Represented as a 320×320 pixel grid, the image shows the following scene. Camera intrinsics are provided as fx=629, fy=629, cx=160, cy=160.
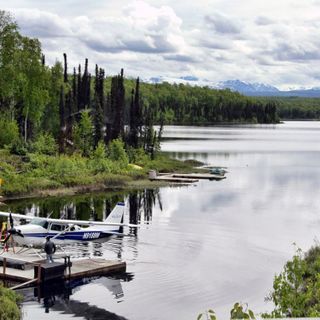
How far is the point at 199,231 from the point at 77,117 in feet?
157

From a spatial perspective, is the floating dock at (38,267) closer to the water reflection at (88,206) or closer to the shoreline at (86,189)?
the water reflection at (88,206)

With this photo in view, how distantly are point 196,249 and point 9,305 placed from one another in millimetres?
14607

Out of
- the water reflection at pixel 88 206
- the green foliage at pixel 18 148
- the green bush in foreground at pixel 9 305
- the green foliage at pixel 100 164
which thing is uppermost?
the green foliage at pixel 18 148

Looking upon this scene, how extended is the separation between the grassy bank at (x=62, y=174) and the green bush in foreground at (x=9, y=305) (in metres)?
28.4

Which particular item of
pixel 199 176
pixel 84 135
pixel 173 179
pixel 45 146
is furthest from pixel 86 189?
pixel 84 135

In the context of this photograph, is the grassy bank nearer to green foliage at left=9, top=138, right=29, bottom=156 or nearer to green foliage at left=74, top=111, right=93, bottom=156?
green foliage at left=9, top=138, right=29, bottom=156

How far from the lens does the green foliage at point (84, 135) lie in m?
75.6

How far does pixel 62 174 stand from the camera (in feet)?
194

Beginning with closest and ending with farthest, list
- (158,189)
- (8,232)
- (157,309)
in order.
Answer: (157,309)
(8,232)
(158,189)

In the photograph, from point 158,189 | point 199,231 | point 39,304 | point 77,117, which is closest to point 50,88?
point 77,117

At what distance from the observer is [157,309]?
24.0 m

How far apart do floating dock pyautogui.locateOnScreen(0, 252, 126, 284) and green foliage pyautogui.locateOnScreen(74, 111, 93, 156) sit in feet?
150

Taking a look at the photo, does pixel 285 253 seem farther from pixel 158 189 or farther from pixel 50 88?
pixel 50 88

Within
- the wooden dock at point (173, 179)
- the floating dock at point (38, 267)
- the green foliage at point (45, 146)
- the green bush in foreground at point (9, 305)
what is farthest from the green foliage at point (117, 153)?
the green bush in foreground at point (9, 305)
